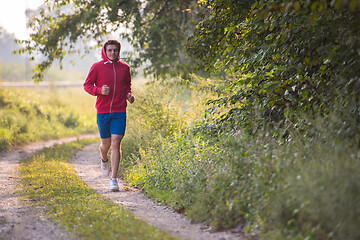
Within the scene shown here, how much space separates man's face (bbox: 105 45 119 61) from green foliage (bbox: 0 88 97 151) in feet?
23.2

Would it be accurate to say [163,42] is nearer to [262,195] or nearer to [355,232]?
[262,195]

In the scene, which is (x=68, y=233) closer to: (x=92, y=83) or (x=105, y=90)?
(x=105, y=90)

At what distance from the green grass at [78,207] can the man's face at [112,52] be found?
2.32m

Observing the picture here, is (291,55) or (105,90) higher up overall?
(291,55)

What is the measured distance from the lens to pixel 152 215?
225 inches

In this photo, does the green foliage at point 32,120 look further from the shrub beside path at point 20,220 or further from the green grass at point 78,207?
the shrub beside path at point 20,220

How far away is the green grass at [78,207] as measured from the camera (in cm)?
454

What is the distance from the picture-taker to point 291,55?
6.06 metres

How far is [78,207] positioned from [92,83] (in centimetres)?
258

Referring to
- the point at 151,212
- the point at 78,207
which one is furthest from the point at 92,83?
the point at 151,212

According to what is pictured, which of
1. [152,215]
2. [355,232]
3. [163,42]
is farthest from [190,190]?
[163,42]

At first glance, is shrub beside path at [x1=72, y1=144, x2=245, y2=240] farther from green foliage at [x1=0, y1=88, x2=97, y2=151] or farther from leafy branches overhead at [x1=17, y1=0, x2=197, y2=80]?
green foliage at [x1=0, y1=88, x2=97, y2=151]

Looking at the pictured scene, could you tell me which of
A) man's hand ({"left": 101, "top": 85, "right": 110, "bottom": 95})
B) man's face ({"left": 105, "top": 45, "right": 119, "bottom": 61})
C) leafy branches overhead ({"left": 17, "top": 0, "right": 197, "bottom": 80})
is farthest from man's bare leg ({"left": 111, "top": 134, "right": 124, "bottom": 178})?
leafy branches overhead ({"left": 17, "top": 0, "right": 197, "bottom": 80})

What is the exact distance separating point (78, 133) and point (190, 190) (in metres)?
14.5
